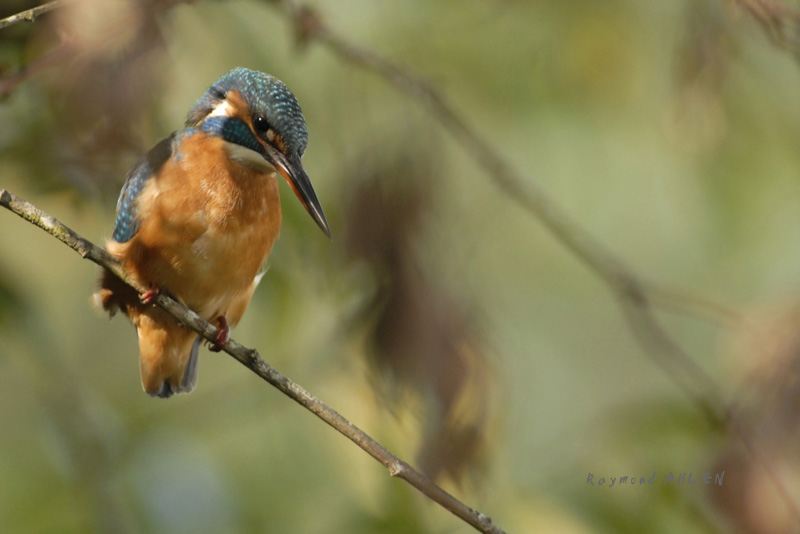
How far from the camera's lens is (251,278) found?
107 inches

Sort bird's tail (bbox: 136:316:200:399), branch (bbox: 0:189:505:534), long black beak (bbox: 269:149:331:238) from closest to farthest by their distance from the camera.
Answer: branch (bbox: 0:189:505:534), long black beak (bbox: 269:149:331:238), bird's tail (bbox: 136:316:200:399)

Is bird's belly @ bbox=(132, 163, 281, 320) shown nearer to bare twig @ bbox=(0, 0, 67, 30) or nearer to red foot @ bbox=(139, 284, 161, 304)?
red foot @ bbox=(139, 284, 161, 304)

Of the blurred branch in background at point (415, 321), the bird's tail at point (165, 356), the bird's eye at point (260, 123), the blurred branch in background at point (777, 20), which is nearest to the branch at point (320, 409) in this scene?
the blurred branch in background at point (415, 321)

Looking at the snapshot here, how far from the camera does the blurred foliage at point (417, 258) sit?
6.99ft

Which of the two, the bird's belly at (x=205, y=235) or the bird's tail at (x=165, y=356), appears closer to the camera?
the bird's belly at (x=205, y=235)

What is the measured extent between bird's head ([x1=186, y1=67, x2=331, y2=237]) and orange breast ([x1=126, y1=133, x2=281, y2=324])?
6cm

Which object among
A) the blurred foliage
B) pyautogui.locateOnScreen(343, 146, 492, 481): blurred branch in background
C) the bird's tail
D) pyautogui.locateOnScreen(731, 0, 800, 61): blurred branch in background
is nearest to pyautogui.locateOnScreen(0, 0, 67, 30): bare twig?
the blurred foliage

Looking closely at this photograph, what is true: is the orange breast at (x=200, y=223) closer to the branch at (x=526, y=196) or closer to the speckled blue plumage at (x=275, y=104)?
the speckled blue plumage at (x=275, y=104)

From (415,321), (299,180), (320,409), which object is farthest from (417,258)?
(320,409)

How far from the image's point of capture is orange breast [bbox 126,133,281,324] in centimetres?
249

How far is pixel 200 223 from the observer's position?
249 cm

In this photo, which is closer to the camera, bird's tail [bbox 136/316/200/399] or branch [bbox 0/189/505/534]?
branch [bbox 0/189/505/534]

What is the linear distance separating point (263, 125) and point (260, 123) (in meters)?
0.01

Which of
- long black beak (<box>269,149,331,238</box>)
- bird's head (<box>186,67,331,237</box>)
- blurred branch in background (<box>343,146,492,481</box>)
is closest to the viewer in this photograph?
blurred branch in background (<box>343,146,492,481</box>)
